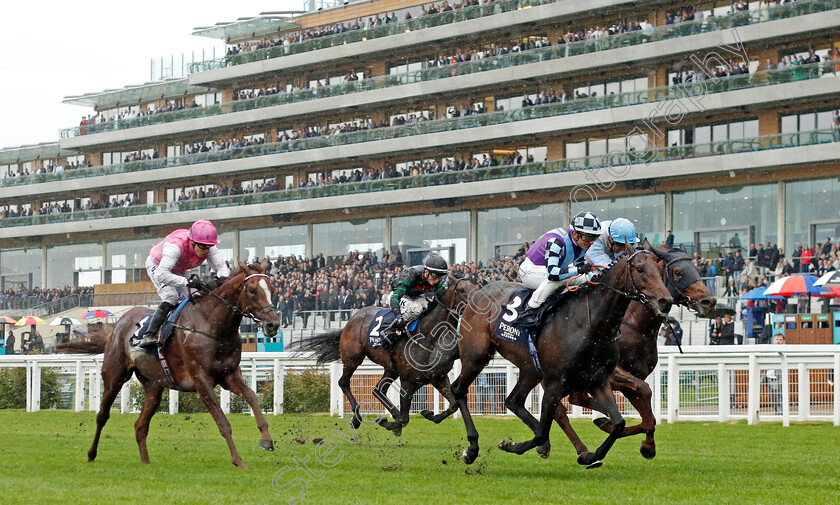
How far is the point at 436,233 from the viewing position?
36625 millimetres

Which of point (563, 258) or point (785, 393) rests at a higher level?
point (563, 258)

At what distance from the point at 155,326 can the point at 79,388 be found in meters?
8.11

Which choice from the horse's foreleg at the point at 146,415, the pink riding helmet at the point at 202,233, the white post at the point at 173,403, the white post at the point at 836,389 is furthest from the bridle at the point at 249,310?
the white post at the point at 173,403

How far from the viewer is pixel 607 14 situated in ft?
107

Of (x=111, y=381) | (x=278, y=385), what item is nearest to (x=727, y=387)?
(x=278, y=385)

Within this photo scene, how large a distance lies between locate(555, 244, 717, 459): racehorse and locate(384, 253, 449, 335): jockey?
1515mm

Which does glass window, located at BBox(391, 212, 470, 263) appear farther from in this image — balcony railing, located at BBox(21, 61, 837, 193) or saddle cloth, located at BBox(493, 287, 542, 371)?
saddle cloth, located at BBox(493, 287, 542, 371)

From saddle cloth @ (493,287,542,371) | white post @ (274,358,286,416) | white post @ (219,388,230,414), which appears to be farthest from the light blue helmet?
white post @ (219,388,230,414)

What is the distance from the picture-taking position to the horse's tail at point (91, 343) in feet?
31.3

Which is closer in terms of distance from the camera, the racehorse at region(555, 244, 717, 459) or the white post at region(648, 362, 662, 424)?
the racehorse at region(555, 244, 717, 459)

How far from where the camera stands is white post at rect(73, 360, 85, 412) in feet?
52.0

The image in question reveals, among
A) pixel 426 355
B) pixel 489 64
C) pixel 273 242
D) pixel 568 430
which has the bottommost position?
pixel 568 430

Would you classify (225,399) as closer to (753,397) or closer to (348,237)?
(753,397)

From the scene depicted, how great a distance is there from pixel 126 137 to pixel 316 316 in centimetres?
2241
